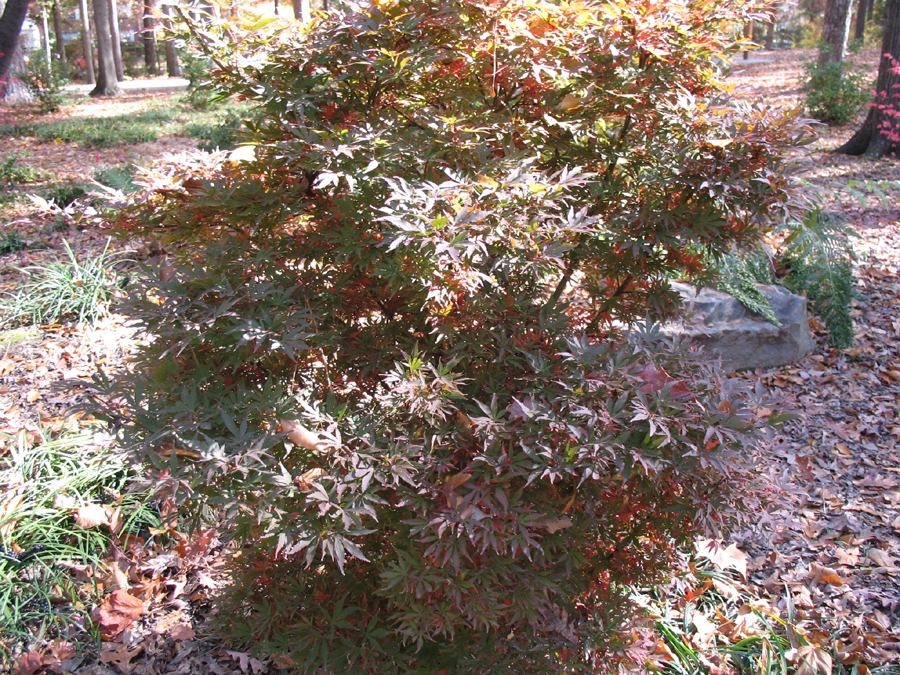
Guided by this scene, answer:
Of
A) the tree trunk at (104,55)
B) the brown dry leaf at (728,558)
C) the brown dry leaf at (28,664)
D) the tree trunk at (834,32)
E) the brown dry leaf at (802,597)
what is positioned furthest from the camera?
the tree trunk at (104,55)

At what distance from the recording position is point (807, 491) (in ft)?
11.1

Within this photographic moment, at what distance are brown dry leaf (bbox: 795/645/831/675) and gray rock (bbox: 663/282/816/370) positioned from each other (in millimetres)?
2237

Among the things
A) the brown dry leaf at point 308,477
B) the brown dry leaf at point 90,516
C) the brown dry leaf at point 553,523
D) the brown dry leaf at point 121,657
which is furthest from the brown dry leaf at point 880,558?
the brown dry leaf at point 90,516

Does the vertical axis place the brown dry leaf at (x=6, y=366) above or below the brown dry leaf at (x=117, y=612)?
above

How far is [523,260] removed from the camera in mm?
1562

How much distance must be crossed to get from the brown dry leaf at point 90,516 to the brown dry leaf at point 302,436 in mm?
1876

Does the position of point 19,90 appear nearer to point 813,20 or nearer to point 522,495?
point 522,495

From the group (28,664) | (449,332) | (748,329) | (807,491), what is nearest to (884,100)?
(748,329)

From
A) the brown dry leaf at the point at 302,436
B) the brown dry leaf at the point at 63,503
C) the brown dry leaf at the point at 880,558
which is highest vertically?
the brown dry leaf at the point at 302,436

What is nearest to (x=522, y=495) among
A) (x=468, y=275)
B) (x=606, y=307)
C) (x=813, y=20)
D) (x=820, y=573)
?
(x=468, y=275)

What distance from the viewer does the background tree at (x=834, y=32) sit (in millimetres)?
10570

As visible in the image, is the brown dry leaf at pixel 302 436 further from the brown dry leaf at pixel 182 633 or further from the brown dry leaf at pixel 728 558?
the brown dry leaf at pixel 728 558

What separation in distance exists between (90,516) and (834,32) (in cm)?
1331

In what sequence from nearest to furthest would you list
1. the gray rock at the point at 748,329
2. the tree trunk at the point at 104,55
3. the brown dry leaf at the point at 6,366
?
the brown dry leaf at the point at 6,366
the gray rock at the point at 748,329
the tree trunk at the point at 104,55
